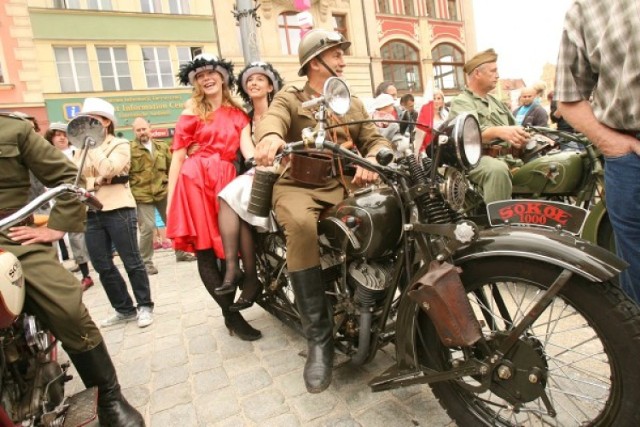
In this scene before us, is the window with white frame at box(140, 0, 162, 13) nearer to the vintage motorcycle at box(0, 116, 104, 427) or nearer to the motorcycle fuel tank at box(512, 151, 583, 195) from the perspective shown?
the vintage motorcycle at box(0, 116, 104, 427)

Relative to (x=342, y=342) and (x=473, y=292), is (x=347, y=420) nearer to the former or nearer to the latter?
(x=342, y=342)

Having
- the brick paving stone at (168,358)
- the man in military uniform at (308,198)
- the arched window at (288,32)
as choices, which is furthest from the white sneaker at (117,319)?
the arched window at (288,32)

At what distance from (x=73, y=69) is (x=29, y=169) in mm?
17486

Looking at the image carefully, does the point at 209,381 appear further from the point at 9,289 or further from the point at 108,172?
the point at 108,172

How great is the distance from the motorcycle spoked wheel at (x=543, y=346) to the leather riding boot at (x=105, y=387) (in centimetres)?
168

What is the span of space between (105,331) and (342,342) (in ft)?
8.71

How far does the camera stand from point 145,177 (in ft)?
20.1

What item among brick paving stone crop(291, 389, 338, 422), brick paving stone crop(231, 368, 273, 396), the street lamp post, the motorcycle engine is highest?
the street lamp post

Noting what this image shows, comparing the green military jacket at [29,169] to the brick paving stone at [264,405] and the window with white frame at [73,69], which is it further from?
the window with white frame at [73,69]

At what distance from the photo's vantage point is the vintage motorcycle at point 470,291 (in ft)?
4.86

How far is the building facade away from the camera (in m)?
15.8

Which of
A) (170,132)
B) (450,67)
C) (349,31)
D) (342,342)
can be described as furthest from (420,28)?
(342,342)

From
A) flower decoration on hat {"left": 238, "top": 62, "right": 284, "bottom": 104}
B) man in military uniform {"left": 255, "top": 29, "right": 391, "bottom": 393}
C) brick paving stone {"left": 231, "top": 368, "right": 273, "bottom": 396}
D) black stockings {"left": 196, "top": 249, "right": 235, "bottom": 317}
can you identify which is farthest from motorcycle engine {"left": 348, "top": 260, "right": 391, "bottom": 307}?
flower decoration on hat {"left": 238, "top": 62, "right": 284, "bottom": 104}

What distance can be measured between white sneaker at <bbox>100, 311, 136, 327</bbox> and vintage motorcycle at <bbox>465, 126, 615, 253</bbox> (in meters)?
3.38
